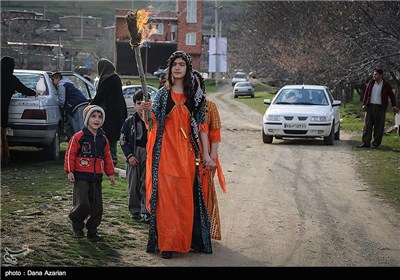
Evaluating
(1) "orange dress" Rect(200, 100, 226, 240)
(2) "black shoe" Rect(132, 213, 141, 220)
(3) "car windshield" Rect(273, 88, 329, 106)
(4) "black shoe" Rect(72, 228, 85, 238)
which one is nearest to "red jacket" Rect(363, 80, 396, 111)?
(3) "car windshield" Rect(273, 88, 329, 106)

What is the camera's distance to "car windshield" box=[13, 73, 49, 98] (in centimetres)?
1505

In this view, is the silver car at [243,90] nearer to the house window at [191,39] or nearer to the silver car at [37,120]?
the house window at [191,39]

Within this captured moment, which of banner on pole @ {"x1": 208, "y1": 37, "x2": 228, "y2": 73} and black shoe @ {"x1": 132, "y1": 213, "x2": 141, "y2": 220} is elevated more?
black shoe @ {"x1": 132, "y1": 213, "x2": 141, "y2": 220}

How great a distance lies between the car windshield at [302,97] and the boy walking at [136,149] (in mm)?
12854

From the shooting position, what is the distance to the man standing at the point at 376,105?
64.4ft

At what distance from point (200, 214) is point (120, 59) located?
217 ft

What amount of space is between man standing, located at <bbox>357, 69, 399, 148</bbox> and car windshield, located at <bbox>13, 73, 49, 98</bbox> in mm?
7851

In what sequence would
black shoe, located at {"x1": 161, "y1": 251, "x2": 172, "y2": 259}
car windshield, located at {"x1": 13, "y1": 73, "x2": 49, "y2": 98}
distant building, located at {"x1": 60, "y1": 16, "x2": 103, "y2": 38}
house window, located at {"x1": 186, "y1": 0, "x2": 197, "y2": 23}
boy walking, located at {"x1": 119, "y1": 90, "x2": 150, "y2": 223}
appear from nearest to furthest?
1. black shoe, located at {"x1": 161, "y1": 251, "x2": 172, "y2": 259}
2. boy walking, located at {"x1": 119, "y1": 90, "x2": 150, "y2": 223}
3. car windshield, located at {"x1": 13, "y1": 73, "x2": 49, "y2": 98}
4. house window, located at {"x1": 186, "y1": 0, "x2": 197, "y2": 23}
5. distant building, located at {"x1": 60, "y1": 16, "x2": 103, "y2": 38}

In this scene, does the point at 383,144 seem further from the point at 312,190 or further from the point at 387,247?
the point at 387,247

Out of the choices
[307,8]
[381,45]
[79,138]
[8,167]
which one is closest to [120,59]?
[307,8]

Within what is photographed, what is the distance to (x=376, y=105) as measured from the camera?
788 inches

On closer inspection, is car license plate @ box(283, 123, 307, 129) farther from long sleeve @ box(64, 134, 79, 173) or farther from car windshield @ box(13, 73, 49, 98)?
long sleeve @ box(64, 134, 79, 173)

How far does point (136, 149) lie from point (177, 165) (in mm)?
1594
